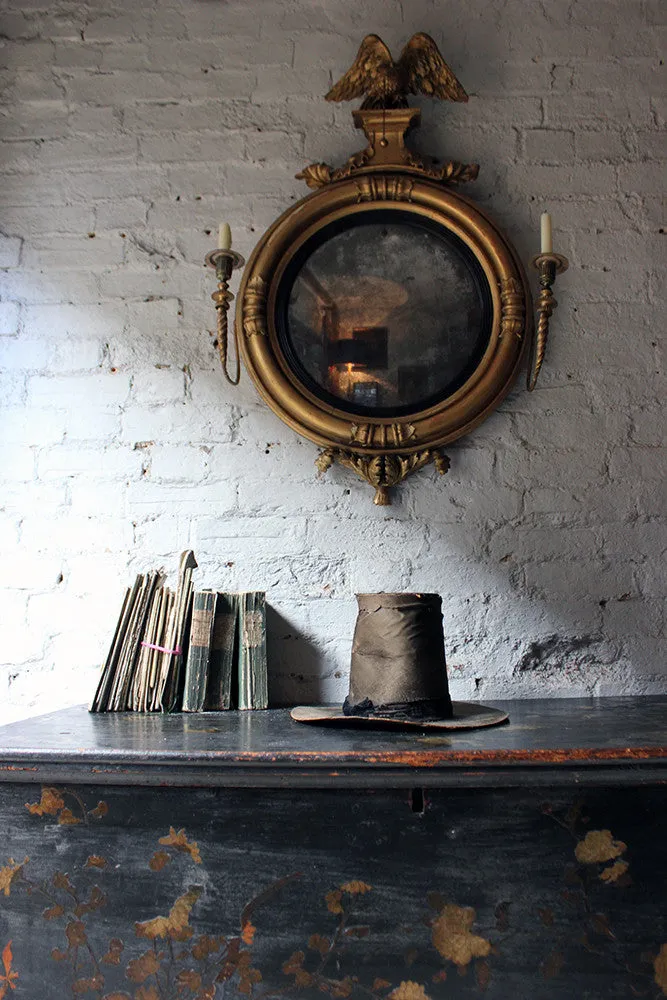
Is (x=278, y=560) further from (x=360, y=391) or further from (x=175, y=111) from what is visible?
(x=175, y=111)

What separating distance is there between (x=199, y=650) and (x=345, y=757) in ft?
2.00

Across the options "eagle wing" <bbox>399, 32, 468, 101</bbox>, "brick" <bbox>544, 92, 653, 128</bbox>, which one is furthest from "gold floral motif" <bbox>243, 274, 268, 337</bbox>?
"brick" <bbox>544, 92, 653, 128</bbox>

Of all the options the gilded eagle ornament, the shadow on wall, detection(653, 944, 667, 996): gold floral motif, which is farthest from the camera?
the gilded eagle ornament

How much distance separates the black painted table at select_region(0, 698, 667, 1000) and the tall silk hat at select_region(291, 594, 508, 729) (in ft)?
0.63

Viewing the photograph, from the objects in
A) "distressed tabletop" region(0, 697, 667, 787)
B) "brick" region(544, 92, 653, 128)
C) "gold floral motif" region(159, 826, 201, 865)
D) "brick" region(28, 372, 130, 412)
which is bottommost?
"gold floral motif" region(159, 826, 201, 865)

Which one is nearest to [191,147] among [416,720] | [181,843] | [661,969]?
[416,720]

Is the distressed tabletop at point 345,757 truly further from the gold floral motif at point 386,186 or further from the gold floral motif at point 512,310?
the gold floral motif at point 386,186

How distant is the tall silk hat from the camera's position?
1.44 meters

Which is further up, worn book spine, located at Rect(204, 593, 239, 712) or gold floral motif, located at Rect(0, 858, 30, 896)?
worn book spine, located at Rect(204, 593, 239, 712)

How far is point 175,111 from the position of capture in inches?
86.0

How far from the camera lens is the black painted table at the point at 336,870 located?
3.78ft

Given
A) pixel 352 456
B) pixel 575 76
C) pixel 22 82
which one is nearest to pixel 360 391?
pixel 352 456

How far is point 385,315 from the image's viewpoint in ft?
6.57

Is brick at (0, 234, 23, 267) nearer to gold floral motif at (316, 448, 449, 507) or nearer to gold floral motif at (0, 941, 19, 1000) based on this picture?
gold floral motif at (316, 448, 449, 507)
